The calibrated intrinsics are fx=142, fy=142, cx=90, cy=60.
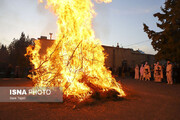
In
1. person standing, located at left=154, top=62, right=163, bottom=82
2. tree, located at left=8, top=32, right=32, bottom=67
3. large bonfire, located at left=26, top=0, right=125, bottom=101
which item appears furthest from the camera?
tree, located at left=8, top=32, right=32, bottom=67

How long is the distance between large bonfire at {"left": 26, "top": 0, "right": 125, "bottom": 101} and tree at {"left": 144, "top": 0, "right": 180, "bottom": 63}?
1133cm

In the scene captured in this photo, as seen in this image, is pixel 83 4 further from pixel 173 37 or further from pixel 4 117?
pixel 173 37

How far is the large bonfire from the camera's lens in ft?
22.3

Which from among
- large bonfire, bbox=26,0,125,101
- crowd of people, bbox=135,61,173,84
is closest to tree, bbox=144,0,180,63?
crowd of people, bbox=135,61,173,84

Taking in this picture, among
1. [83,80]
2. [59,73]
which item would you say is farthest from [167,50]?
[59,73]

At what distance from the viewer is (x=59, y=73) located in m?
6.77

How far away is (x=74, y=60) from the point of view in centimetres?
727

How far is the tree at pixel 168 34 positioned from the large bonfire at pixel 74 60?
37.2ft

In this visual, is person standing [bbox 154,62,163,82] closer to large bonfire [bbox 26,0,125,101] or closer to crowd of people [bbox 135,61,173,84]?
crowd of people [bbox 135,61,173,84]

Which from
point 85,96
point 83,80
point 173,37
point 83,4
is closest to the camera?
point 85,96

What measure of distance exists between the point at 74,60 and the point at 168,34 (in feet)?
45.4

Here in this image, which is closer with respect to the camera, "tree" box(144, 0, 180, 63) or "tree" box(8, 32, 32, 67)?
"tree" box(144, 0, 180, 63)

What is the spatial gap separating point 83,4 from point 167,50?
13.0 metres

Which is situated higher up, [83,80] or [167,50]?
[167,50]
